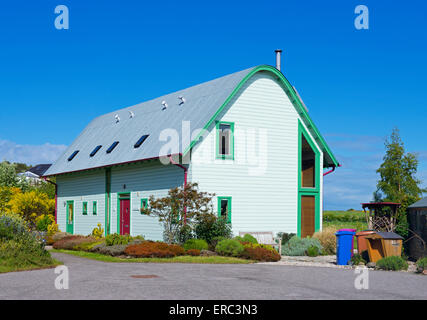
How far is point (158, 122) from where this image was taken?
2666 centimetres

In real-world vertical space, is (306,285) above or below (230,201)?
below

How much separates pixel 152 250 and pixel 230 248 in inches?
115

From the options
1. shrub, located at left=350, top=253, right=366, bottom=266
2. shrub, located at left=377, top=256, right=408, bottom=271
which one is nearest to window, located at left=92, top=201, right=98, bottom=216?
shrub, located at left=350, top=253, right=366, bottom=266

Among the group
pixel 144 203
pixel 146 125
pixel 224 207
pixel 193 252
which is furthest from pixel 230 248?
pixel 146 125

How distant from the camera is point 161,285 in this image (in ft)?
39.9

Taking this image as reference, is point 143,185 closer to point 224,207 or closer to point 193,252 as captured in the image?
point 224,207

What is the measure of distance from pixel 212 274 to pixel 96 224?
16.2 m

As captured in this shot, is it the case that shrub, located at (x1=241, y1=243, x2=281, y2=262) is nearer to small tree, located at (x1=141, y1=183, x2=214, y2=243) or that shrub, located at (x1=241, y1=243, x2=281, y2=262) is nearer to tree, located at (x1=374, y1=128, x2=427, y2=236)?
small tree, located at (x1=141, y1=183, x2=214, y2=243)

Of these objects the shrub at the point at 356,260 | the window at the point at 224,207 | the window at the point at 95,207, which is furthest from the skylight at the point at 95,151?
the shrub at the point at 356,260

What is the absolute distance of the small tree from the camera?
70.4 ft

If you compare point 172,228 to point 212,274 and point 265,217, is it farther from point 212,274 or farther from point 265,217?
point 212,274

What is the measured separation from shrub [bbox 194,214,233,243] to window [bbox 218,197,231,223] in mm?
972

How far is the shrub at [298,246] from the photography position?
73.9 ft

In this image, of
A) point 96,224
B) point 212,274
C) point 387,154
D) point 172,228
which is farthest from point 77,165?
point 387,154
